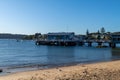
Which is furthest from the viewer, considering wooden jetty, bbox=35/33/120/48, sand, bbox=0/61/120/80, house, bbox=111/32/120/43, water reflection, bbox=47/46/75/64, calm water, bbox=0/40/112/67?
wooden jetty, bbox=35/33/120/48

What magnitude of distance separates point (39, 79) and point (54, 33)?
414 feet

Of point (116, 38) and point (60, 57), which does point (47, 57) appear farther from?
point (116, 38)

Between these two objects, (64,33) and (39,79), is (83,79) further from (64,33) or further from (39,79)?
(64,33)

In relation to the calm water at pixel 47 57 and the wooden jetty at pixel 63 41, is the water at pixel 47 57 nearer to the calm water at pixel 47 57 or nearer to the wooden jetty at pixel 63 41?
the calm water at pixel 47 57

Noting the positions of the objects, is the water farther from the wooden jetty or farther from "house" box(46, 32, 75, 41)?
"house" box(46, 32, 75, 41)

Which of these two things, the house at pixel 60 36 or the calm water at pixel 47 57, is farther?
the house at pixel 60 36

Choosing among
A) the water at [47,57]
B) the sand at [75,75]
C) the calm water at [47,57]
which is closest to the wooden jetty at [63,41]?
the calm water at [47,57]

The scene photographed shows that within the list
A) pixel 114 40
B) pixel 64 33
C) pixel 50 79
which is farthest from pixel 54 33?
pixel 50 79

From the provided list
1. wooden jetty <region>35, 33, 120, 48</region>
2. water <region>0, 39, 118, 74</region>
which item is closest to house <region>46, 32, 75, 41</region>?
wooden jetty <region>35, 33, 120, 48</region>

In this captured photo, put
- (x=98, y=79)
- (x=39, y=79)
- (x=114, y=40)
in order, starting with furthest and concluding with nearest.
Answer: (x=114, y=40) → (x=39, y=79) → (x=98, y=79)

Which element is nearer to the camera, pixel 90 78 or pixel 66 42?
pixel 90 78

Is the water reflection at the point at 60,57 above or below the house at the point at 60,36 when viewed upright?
below

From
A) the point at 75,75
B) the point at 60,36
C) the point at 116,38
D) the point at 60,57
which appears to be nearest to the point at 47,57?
the point at 60,57

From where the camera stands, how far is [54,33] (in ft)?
471
